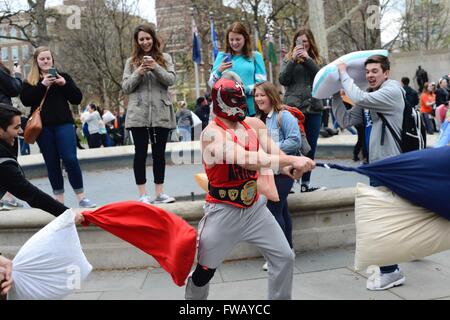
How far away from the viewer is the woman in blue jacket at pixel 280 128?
505 centimetres

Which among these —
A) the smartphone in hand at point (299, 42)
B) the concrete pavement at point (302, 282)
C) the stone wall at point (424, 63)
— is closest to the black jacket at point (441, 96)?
the stone wall at point (424, 63)

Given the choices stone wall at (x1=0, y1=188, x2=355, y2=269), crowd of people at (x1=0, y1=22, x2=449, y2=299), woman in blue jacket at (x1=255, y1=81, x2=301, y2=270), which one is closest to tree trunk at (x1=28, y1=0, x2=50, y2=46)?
crowd of people at (x1=0, y1=22, x2=449, y2=299)

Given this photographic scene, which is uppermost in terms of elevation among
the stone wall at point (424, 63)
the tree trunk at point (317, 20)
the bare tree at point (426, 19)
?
the bare tree at point (426, 19)

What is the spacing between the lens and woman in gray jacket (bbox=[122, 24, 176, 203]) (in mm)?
6035

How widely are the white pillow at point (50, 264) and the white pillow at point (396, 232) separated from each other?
1.99m

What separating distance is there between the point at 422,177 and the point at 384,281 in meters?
1.22

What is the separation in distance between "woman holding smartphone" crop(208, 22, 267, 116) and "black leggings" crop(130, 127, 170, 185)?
2.69 feet

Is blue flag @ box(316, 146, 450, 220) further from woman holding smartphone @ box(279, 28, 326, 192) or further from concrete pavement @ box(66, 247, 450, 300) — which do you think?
woman holding smartphone @ box(279, 28, 326, 192)

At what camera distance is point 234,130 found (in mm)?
3879

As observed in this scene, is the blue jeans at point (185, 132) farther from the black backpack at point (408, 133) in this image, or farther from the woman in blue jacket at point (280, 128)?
the black backpack at point (408, 133)

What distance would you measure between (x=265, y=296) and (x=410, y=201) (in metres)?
1.45

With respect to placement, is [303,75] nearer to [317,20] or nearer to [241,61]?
[241,61]

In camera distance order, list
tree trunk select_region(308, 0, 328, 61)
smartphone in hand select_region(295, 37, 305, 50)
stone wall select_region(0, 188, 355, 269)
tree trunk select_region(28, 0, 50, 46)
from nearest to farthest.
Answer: stone wall select_region(0, 188, 355, 269), smartphone in hand select_region(295, 37, 305, 50), tree trunk select_region(308, 0, 328, 61), tree trunk select_region(28, 0, 50, 46)
